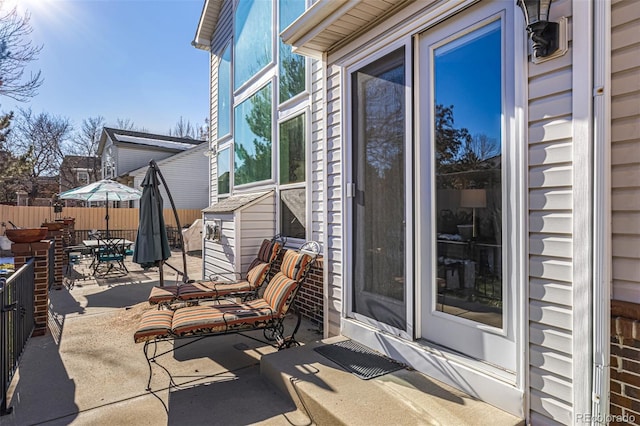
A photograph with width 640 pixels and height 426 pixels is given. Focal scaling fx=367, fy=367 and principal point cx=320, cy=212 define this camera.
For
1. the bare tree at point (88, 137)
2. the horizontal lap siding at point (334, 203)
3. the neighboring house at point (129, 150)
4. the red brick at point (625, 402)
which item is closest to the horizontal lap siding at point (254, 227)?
the horizontal lap siding at point (334, 203)

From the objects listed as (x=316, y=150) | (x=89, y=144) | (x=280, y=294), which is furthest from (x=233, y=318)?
(x=89, y=144)

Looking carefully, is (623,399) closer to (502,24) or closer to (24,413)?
(502,24)

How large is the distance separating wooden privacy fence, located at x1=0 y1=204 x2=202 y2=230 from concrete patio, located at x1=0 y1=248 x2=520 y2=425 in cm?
1342

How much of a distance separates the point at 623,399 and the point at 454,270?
111 cm

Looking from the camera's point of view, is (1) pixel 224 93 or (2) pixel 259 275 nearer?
(2) pixel 259 275

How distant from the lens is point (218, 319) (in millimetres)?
3486

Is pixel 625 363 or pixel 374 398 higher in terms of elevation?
pixel 625 363

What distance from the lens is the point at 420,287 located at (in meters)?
2.84

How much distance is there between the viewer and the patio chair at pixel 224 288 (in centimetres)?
454

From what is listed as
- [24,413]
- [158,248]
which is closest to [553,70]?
[24,413]

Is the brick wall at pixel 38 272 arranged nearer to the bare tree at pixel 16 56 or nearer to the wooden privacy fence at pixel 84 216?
the bare tree at pixel 16 56

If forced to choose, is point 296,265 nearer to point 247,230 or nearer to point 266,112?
point 247,230

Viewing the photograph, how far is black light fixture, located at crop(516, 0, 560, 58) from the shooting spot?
79.2 inches

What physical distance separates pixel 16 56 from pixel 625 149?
13.9 m
